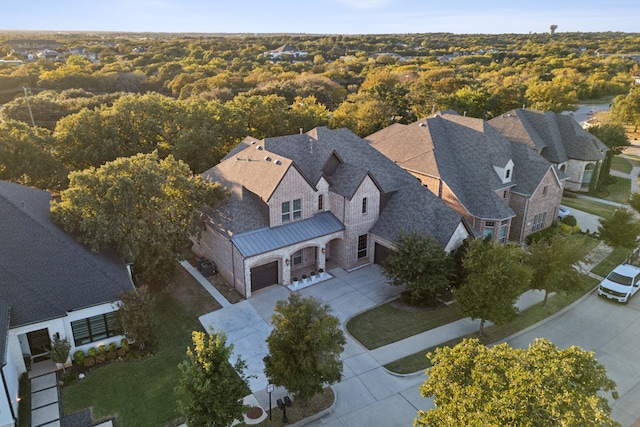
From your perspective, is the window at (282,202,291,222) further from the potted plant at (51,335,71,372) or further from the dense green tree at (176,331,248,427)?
the potted plant at (51,335,71,372)

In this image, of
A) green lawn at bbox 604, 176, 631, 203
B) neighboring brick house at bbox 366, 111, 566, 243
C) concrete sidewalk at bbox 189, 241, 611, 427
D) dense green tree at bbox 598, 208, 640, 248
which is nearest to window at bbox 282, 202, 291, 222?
concrete sidewalk at bbox 189, 241, 611, 427

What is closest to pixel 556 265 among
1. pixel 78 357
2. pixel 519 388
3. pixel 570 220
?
pixel 519 388

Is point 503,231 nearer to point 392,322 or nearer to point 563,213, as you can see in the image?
point 563,213

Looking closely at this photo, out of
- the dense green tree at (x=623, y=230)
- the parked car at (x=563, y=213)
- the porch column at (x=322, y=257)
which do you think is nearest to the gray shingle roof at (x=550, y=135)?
the parked car at (x=563, y=213)

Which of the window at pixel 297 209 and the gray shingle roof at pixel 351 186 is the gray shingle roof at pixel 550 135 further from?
the window at pixel 297 209

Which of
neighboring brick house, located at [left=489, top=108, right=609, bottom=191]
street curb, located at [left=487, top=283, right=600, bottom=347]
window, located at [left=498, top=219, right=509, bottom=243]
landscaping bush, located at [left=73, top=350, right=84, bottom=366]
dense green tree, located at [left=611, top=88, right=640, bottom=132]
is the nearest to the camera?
landscaping bush, located at [left=73, top=350, right=84, bottom=366]

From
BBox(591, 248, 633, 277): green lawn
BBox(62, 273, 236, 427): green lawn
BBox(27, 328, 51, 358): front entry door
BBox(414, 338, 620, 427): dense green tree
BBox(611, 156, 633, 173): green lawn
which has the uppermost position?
BBox(414, 338, 620, 427): dense green tree
